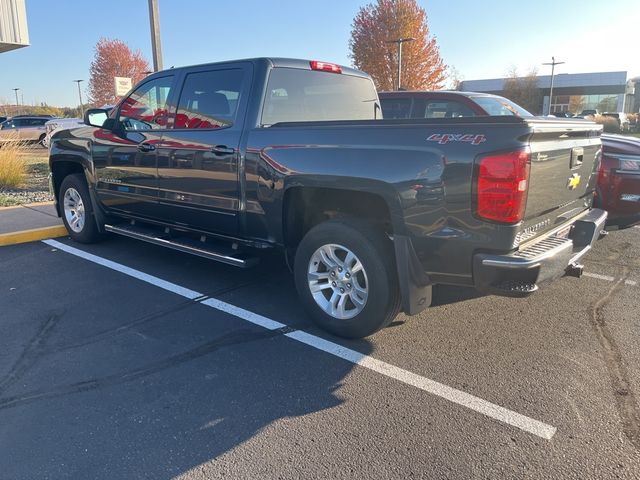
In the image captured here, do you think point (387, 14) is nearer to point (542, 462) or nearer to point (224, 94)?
point (224, 94)

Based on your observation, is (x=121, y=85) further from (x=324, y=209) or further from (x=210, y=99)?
(x=324, y=209)

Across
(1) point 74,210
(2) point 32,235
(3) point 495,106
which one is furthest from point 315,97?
(2) point 32,235

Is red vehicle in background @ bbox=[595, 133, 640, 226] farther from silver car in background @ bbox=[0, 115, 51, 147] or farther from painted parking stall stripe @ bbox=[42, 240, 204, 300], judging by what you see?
silver car in background @ bbox=[0, 115, 51, 147]

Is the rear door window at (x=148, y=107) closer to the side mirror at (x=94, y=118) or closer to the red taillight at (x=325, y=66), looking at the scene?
A: the side mirror at (x=94, y=118)

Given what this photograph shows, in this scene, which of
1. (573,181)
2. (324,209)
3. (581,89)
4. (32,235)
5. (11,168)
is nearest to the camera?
(573,181)

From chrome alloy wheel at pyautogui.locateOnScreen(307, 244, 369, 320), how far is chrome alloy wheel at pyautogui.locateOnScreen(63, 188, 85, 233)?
12.5 ft

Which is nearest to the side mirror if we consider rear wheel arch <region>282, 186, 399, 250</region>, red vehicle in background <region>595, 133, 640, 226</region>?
rear wheel arch <region>282, 186, 399, 250</region>

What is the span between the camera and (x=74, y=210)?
21.6ft

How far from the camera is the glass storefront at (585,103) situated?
2489 inches

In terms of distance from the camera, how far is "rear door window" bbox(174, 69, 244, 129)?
14.4 feet

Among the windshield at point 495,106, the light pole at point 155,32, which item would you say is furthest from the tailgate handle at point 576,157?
the light pole at point 155,32

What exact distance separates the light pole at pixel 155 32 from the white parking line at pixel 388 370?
24.0 ft

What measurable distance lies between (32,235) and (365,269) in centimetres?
521

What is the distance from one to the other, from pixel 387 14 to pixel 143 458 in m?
35.7
